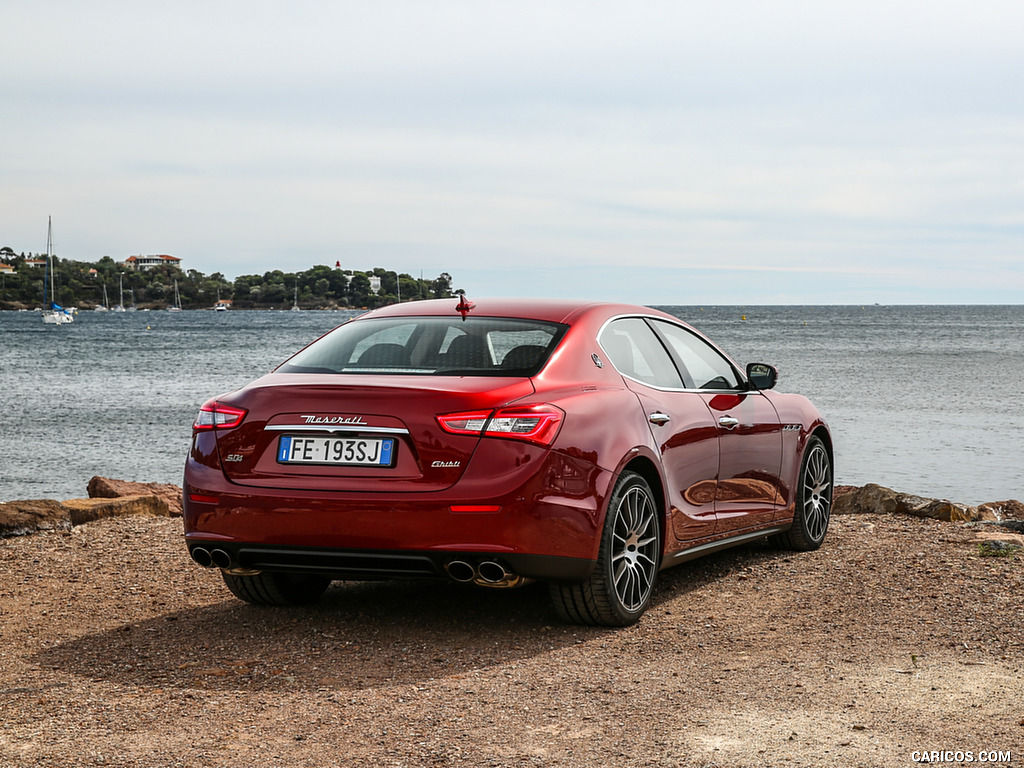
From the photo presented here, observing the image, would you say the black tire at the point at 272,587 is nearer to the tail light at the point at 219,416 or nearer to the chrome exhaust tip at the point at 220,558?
the chrome exhaust tip at the point at 220,558

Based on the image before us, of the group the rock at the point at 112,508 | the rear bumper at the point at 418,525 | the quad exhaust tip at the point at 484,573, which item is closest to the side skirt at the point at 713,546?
the rear bumper at the point at 418,525

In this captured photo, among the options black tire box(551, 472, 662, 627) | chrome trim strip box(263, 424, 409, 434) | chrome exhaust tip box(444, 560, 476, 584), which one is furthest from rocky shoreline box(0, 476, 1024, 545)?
chrome exhaust tip box(444, 560, 476, 584)

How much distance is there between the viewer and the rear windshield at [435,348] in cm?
559

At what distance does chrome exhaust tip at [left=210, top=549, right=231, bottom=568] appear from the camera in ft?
18.0

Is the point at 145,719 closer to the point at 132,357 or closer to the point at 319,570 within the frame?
the point at 319,570

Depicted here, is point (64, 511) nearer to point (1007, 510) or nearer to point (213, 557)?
point (213, 557)

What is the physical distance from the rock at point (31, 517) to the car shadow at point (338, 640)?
292 centimetres

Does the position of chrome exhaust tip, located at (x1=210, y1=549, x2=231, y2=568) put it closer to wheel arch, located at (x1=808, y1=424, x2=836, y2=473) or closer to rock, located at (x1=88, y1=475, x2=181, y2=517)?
wheel arch, located at (x1=808, y1=424, x2=836, y2=473)

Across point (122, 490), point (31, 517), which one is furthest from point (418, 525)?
point (122, 490)

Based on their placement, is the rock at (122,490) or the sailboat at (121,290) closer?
the rock at (122,490)

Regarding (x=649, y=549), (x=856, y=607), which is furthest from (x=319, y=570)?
(x=856, y=607)

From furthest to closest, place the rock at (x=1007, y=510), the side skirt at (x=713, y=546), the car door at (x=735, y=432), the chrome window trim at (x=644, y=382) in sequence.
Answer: the rock at (x=1007, y=510)
the car door at (x=735, y=432)
the side skirt at (x=713, y=546)
the chrome window trim at (x=644, y=382)

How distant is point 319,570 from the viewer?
17.6 feet

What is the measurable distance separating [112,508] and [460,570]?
542 centimetres
